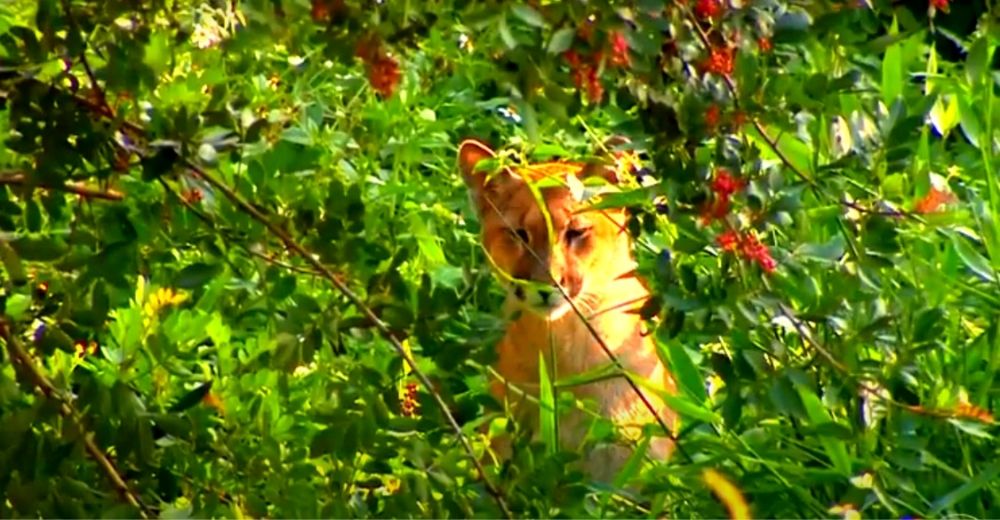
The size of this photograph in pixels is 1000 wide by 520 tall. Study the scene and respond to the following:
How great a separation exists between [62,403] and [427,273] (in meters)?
0.54

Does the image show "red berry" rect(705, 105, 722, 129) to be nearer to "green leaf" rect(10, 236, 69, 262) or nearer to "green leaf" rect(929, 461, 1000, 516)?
"green leaf" rect(10, 236, 69, 262)

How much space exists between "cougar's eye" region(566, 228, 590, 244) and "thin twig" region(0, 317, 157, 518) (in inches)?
82.9

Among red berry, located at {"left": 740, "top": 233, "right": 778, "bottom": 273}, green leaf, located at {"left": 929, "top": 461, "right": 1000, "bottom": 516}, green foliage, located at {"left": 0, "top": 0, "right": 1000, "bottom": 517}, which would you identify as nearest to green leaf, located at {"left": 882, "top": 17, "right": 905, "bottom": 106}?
green foliage, located at {"left": 0, "top": 0, "right": 1000, "bottom": 517}

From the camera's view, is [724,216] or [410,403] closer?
[724,216]

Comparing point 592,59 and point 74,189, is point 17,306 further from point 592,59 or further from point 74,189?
point 592,59

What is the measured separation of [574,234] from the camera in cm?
397

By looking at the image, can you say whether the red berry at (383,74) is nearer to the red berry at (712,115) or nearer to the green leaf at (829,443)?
the red berry at (712,115)

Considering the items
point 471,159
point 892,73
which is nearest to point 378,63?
point 892,73

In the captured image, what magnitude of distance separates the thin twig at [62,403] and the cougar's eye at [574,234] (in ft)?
6.91

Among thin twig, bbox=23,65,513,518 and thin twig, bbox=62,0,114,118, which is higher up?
thin twig, bbox=62,0,114,118

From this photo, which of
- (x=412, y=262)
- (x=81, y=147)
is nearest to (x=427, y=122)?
(x=412, y=262)

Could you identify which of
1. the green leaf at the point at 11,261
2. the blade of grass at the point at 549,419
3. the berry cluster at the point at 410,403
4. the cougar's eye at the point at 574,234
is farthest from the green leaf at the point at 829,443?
the cougar's eye at the point at 574,234

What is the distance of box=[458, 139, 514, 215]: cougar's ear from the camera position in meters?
3.70

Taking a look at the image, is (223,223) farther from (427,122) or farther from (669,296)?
(427,122)
